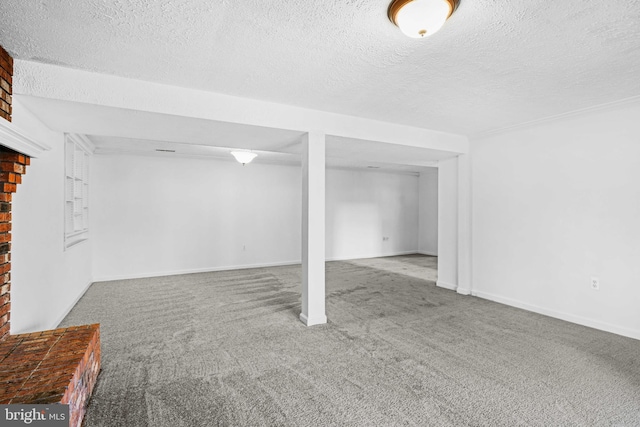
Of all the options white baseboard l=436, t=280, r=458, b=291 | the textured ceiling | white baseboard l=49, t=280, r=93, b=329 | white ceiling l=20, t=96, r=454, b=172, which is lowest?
white baseboard l=49, t=280, r=93, b=329

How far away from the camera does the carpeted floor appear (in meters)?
2.02

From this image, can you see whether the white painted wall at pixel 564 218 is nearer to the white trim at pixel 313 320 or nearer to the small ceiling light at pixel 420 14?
the white trim at pixel 313 320

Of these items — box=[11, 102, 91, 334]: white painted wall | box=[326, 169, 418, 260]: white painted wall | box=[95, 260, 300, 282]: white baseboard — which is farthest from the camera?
box=[326, 169, 418, 260]: white painted wall

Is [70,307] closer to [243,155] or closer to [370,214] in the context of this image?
[243,155]

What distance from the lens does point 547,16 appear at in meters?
1.83

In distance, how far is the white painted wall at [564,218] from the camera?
331cm

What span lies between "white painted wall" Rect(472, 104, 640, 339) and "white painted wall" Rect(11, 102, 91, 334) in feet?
16.5

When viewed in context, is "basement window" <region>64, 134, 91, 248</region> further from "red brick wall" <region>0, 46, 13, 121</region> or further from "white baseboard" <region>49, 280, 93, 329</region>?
"red brick wall" <region>0, 46, 13, 121</region>

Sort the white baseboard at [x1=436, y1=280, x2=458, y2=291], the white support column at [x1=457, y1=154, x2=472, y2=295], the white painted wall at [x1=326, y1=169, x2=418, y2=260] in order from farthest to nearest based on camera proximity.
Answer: the white painted wall at [x1=326, y1=169, x2=418, y2=260] < the white baseboard at [x1=436, y1=280, x2=458, y2=291] < the white support column at [x1=457, y1=154, x2=472, y2=295]

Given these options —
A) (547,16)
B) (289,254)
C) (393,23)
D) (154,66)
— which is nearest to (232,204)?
(289,254)

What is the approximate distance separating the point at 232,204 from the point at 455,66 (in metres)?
5.43

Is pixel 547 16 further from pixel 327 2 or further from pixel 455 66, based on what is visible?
pixel 327 2

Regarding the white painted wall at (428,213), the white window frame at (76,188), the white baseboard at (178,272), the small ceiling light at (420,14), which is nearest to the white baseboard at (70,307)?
the white baseboard at (178,272)

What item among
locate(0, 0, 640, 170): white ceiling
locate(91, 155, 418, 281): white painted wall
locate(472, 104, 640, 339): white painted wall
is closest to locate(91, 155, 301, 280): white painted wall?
locate(91, 155, 418, 281): white painted wall
